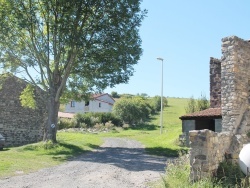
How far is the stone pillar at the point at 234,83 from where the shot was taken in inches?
512

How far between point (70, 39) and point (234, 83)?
443 inches

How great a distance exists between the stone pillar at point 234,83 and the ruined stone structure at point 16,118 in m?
20.0

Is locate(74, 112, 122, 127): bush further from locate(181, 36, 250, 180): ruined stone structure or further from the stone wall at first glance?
the stone wall

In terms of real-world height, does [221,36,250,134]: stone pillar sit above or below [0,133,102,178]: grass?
above

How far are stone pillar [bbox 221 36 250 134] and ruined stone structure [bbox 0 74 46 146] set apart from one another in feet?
65.5

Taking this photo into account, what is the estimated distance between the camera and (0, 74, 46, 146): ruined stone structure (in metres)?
29.2

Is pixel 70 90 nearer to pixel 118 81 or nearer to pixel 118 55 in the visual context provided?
pixel 118 81

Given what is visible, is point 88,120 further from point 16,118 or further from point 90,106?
point 90,106

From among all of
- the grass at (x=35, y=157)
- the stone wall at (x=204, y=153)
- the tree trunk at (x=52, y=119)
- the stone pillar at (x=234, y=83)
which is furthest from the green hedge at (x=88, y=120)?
the stone wall at (x=204, y=153)

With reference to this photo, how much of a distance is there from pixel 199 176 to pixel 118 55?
13570mm

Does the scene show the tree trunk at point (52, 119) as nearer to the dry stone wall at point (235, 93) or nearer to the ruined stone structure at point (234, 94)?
the ruined stone structure at point (234, 94)

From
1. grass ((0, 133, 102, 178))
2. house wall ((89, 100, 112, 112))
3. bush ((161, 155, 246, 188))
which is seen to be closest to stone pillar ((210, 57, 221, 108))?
grass ((0, 133, 102, 178))

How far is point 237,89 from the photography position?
13047 millimetres

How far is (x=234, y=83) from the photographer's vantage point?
42.4 feet
